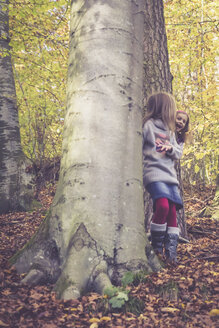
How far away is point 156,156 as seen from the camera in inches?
125

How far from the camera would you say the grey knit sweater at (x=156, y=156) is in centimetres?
312

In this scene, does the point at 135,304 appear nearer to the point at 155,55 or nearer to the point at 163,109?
the point at 163,109

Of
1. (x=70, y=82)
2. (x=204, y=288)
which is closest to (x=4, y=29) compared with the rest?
(x=70, y=82)

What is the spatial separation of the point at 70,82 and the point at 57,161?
280 inches

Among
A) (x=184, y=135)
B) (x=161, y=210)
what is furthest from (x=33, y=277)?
(x=184, y=135)

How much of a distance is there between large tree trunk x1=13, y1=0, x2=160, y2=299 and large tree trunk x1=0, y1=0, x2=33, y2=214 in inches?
154

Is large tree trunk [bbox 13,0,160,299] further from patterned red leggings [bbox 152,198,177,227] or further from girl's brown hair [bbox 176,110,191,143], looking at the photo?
girl's brown hair [bbox 176,110,191,143]

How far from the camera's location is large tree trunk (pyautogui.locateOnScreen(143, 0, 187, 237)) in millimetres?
3697

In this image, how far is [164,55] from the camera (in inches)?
152

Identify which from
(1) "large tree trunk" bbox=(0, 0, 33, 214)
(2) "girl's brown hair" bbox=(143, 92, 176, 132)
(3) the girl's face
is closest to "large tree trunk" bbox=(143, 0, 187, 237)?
(2) "girl's brown hair" bbox=(143, 92, 176, 132)

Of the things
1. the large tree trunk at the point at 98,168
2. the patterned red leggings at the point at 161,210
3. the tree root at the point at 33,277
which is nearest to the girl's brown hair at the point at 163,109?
the large tree trunk at the point at 98,168

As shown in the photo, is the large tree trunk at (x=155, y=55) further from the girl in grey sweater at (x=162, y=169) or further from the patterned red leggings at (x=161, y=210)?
the patterned red leggings at (x=161, y=210)

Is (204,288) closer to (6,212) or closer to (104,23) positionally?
(104,23)

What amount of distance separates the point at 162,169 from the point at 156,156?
16 centimetres
